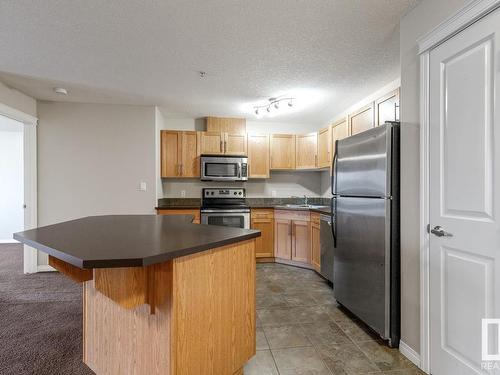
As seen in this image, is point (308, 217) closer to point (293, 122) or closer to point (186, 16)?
point (293, 122)

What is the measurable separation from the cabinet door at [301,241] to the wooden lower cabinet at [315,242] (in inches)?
3.6

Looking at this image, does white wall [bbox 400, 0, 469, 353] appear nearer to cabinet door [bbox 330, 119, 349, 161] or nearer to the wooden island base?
the wooden island base

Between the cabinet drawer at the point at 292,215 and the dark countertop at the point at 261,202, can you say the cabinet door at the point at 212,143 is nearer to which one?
the dark countertop at the point at 261,202

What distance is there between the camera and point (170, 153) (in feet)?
14.3

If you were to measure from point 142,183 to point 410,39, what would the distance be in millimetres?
3607

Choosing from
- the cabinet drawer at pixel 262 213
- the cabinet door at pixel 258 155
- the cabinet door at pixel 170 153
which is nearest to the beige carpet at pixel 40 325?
the cabinet door at pixel 170 153

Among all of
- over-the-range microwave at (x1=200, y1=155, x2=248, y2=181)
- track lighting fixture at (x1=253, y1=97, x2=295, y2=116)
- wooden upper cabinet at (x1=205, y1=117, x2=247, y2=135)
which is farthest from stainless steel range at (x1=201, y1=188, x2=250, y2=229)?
track lighting fixture at (x1=253, y1=97, x2=295, y2=116)

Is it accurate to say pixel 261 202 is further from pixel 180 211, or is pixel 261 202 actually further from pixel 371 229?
pixel 371 229

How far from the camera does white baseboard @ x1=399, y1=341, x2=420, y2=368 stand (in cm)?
181

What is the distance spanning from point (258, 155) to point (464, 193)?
3.35 m

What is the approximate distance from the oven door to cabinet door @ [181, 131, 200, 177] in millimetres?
729

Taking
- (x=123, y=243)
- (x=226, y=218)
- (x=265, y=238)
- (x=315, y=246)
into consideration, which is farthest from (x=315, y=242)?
(x=123, y=243)

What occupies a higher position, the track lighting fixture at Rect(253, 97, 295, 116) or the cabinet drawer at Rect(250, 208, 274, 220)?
the track lighting fixture at Rect(253, 97, 295, 116)

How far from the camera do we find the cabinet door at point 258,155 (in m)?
4.59
